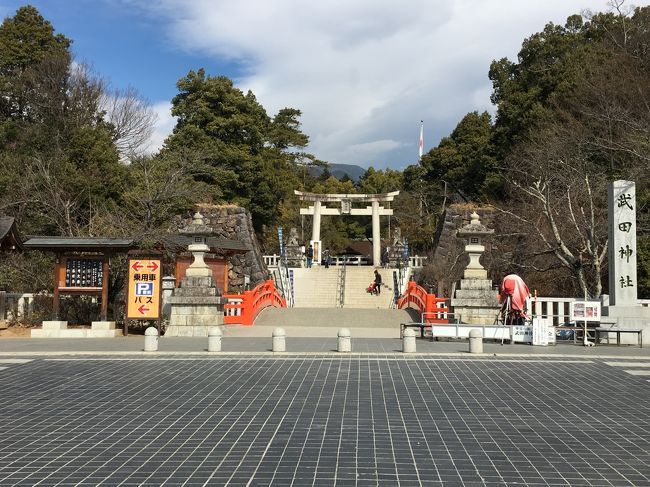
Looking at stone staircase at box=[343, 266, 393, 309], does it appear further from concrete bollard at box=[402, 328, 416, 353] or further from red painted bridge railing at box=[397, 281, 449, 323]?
concrete bollard at box=[402, 328, 416, 353]

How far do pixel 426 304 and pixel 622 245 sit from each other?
731 cm

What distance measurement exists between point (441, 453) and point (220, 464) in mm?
2076

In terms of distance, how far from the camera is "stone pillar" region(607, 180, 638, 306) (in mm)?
14773

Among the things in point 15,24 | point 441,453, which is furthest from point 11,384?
point 15,24

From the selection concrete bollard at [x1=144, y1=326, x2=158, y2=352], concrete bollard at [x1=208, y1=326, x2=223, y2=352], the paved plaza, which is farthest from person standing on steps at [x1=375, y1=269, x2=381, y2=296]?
the paved plaza

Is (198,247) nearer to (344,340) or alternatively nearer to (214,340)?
(214,340)

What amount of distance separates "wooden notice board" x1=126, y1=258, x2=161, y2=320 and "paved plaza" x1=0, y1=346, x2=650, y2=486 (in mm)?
5845

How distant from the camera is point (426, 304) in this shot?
20.7m

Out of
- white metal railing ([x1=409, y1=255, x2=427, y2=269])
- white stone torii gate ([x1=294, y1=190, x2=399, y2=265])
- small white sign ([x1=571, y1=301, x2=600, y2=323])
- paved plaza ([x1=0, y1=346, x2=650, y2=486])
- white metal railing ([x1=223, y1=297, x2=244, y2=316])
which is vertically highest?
white stone torii gate ([x1=294, y1=190, x2=399, y2=265])

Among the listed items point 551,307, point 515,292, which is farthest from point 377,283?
point 515,292

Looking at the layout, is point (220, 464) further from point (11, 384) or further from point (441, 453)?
point (11, 384)

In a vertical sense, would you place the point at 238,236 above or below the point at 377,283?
above

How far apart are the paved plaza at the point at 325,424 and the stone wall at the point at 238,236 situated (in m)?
28.4

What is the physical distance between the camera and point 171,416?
23.1ft
